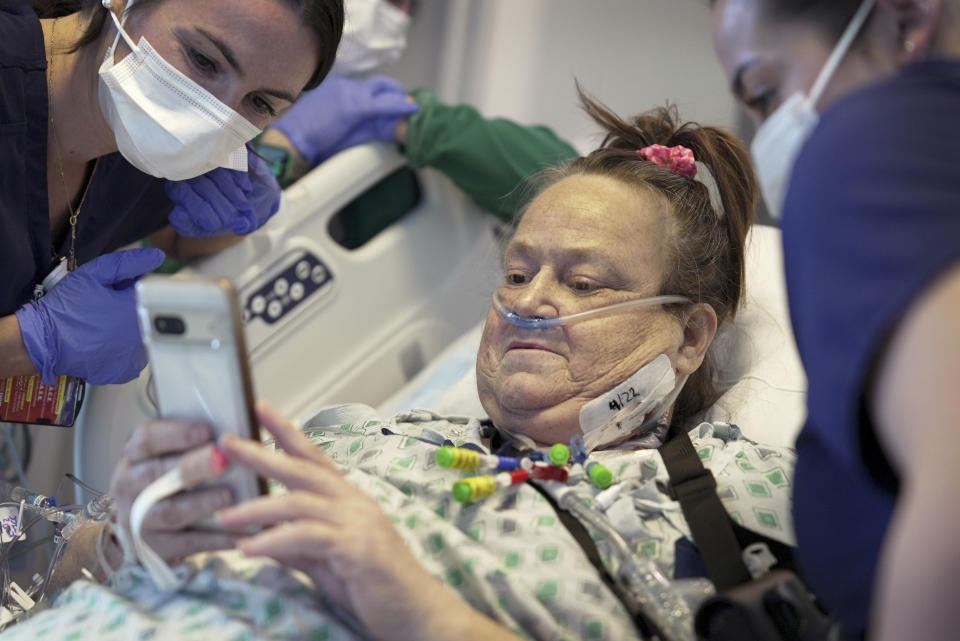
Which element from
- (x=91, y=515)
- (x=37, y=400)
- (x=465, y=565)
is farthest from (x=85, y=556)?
(x=37, y=400)

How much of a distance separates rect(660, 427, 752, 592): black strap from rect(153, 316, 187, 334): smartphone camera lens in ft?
2.51

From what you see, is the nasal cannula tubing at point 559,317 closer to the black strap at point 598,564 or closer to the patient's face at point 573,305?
the patient's face at point 573,305

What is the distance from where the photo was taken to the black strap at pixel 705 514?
4.39ft

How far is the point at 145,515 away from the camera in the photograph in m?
1.23

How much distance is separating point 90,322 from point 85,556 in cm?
68

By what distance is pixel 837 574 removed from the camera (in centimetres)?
101

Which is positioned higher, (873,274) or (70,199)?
(873,274)

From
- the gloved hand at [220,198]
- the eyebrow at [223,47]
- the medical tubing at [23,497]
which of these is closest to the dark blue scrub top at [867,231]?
the eyebrow at [223,47]

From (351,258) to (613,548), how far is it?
1649 millimetres

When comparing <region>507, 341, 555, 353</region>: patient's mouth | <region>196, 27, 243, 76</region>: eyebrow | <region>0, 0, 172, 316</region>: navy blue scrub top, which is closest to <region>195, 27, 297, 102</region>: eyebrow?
<region>196, 27, 243, 76</region>: eyebrow

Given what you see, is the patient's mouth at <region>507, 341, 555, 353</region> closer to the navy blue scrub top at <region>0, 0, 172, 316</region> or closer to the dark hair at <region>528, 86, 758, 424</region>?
the dark hair at <region>528, 86, 758, 424</region>

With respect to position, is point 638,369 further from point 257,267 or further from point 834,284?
point 257,267

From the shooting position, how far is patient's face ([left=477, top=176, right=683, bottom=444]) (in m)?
1.65

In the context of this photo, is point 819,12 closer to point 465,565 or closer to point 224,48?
point 465,565
